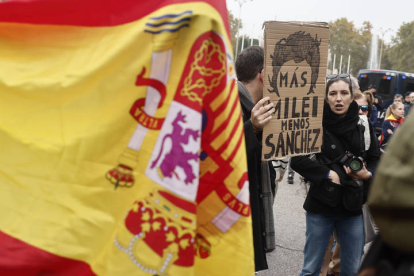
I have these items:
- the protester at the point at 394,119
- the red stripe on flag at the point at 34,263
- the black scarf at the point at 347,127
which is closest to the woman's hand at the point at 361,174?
the black scarf at the point at 347,127

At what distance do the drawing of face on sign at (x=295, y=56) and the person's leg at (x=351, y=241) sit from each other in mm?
1159

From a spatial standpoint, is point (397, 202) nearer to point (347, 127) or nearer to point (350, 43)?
point (347, 127)

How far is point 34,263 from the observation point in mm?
1609

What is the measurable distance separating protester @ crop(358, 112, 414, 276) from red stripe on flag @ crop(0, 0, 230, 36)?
3.08 ft

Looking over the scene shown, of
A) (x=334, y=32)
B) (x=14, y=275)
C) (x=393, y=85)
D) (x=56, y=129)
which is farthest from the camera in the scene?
(x=334, y=32)

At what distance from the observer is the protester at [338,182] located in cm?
338

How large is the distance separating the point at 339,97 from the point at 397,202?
8.49 ft

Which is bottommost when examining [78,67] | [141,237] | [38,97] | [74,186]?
[141,237]

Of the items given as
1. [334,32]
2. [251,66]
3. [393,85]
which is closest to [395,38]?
[334,32]

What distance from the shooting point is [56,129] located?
1737mm

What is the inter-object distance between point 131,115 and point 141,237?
0.45m

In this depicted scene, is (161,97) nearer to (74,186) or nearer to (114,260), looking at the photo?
(74,186)

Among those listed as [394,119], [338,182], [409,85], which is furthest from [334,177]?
[409,85]

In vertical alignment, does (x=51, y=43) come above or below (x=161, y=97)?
above
